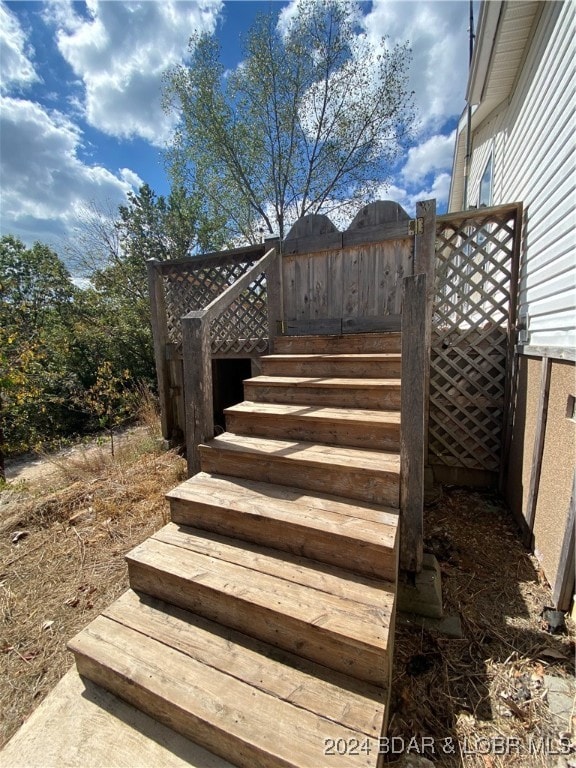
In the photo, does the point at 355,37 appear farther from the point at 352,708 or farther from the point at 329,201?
the point at 352,708

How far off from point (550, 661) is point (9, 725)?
2601 mm

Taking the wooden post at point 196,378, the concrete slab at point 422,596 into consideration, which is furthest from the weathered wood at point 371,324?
the concrete slab at point 422,596

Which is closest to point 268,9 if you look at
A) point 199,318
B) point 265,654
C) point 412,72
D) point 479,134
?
point 412,72

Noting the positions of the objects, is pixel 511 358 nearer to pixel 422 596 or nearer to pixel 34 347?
pixel 422 596

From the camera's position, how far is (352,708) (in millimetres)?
1146

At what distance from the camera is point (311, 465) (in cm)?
191

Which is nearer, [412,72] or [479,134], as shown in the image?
[479,134]

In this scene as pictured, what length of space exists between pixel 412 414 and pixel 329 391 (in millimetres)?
858

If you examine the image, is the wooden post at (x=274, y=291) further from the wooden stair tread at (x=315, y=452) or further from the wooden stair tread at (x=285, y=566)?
the wooden stair tread at (x=285, y=566)

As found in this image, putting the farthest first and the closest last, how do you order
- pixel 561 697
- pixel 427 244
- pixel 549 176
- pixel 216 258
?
pixel 216 258 < pixel 427 244 < pixel 549 176 < pixel 561 697

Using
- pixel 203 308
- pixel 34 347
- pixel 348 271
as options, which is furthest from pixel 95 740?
pixel 34 347

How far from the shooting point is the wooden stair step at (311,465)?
5.83ft

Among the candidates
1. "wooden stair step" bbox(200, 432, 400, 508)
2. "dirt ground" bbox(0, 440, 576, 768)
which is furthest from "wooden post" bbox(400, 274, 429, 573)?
"dirt ground" bbox(0, 440, 576, 768)

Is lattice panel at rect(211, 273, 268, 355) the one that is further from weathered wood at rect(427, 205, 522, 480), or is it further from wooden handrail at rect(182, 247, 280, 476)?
weathered wood at rect(427, 205, 522, 480)
